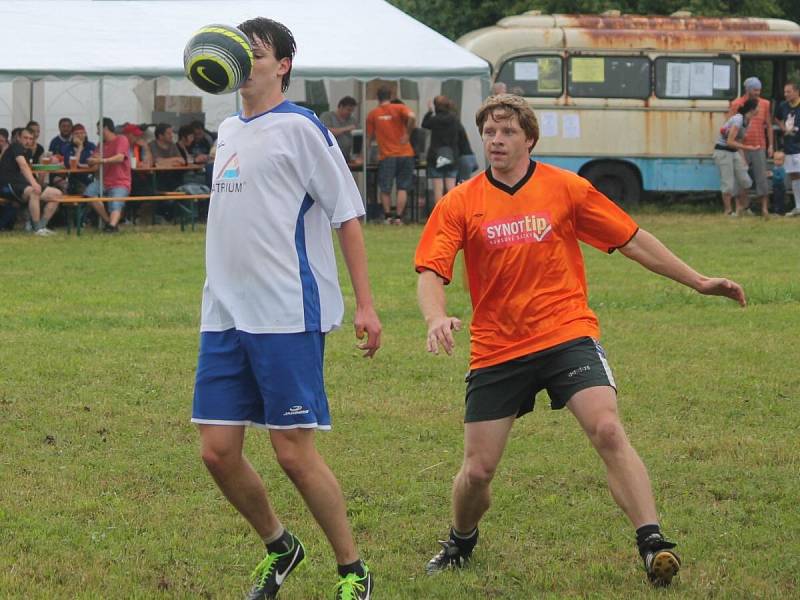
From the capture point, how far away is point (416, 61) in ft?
69.0

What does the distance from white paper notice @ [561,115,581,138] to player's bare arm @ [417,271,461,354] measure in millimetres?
18775

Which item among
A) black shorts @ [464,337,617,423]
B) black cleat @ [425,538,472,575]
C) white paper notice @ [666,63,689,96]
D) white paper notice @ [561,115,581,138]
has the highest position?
white paper notice @ [666,63,689,96]

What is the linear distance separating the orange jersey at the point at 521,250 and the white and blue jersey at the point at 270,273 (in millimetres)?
609

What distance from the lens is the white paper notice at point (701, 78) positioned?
2420 cm

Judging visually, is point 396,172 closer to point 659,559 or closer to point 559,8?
point 559,8

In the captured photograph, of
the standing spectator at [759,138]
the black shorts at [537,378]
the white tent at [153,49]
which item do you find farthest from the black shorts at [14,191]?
the black shorts at [537,378]

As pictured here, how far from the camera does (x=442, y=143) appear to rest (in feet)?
72.0

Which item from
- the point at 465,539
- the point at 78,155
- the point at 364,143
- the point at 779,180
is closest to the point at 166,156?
the point at 78,155

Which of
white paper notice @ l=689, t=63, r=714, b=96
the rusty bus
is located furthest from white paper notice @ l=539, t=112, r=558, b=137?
white paper notice @ l=689, t=63, r=714, b=96

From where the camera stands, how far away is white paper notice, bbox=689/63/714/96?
24.2 m

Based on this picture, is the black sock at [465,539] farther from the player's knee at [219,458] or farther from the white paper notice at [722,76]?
the white paper notice at [722,76]

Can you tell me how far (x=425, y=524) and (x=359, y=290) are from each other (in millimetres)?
1624

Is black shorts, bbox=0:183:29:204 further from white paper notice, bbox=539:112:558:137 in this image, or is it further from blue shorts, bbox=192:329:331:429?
blue shorts, bbox=192:329:331:429

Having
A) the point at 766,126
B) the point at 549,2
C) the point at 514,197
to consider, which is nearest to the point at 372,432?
the point at 514,197
